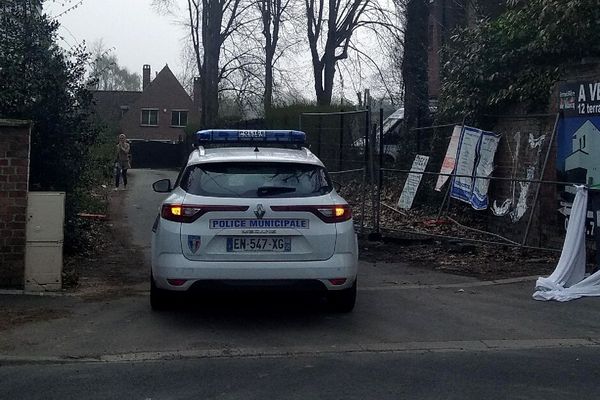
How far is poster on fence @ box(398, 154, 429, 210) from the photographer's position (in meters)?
16.2

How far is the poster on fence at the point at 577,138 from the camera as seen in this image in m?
10.8

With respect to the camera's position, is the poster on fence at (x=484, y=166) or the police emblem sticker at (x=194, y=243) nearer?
the police emblem sticker at (x=194, y=243)

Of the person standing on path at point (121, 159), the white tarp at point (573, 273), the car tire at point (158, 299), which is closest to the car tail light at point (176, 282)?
the car tire at point (158, 299)

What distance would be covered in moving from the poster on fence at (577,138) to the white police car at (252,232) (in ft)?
14.3

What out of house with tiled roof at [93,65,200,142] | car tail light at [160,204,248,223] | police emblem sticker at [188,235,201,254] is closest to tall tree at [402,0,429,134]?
car tail light at [160,204,248,223]

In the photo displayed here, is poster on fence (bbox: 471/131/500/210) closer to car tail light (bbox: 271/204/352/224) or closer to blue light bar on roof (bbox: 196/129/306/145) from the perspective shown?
blue light bar on roof (bbox: 196/129/306/145)

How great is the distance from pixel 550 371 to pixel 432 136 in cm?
1041

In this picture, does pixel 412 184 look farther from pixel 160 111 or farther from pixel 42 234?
pixel 160 111

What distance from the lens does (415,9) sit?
19125mm

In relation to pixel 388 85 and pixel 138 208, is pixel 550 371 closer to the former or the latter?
pixel 138 208

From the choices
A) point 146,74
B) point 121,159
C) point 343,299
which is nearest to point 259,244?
point 343,299

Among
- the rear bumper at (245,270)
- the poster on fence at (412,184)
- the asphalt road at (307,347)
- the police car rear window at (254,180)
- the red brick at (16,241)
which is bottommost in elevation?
the asphalt road at (307,347)

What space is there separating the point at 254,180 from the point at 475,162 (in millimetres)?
7279

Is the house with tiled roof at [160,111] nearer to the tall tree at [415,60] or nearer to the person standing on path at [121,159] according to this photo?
the person standing on path at [121,159]
